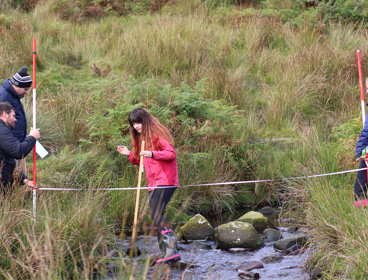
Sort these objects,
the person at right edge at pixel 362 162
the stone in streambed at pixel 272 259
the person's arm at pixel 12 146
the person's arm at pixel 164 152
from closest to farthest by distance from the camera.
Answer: the person's arm at pixel 12 146, the person at right edge at pixel 362 162, the person's arm at pixel 164 152, the stone in streambed at pixel 272 259

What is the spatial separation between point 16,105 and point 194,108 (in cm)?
369

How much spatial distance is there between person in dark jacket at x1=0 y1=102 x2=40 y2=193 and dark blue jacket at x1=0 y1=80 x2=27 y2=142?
207mm

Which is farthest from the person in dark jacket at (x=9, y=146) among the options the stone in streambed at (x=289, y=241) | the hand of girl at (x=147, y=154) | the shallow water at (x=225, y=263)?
the stone in streambed at (x=289, y=241)

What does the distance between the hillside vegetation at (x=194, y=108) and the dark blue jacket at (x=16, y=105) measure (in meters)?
0.79

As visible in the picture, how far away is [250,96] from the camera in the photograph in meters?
11.6

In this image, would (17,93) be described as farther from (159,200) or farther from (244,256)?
(244,256)

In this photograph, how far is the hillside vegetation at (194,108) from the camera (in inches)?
231

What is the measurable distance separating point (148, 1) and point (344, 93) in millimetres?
7809

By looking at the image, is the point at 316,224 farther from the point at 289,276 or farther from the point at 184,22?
the point at 184,22

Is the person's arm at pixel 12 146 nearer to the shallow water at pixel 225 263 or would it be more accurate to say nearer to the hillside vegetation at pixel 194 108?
the hillside vegetation at pixel 194 108

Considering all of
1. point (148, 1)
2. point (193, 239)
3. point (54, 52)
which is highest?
point (148, 1)

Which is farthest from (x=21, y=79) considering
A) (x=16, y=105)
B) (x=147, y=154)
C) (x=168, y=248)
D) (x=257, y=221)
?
(x=257, y=221)

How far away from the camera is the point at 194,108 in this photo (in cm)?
938

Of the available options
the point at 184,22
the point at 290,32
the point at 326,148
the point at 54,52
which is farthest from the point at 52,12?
the point at 326,148
